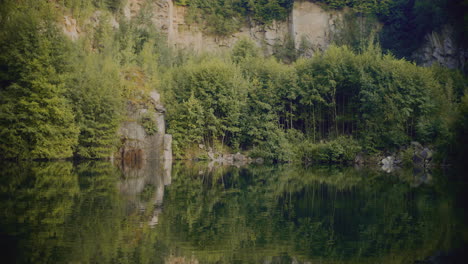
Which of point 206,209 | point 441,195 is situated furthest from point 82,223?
point 441,195

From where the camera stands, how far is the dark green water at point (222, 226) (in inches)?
335

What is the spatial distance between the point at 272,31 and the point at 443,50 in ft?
94.1

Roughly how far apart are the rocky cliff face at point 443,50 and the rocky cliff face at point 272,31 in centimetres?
1696

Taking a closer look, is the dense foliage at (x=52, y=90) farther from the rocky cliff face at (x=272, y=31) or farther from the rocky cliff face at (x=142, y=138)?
the rocky cliff face at (x=272, y=31)

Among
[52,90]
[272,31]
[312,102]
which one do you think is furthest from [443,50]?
[52,90]

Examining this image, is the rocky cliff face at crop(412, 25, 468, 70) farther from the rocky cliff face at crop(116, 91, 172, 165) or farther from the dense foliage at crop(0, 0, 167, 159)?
the dense foliage at crop(0, 0, 167, 159)

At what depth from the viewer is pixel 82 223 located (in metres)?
10.8

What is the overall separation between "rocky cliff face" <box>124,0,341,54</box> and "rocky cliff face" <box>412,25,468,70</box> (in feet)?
55.6

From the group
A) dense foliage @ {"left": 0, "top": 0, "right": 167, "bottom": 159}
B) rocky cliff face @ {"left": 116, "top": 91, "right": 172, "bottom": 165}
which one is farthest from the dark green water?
rocky cliff face @ {"left": 116, "top": 91, "right": 172, "bottom": 165}

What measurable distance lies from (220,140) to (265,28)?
96.6 ft

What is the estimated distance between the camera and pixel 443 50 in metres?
59.7

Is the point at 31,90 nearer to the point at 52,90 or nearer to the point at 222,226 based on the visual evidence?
the point at 52,90

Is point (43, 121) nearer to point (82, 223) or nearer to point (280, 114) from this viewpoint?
point (82, 223)

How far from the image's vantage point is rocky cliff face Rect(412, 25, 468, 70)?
5875 cm
